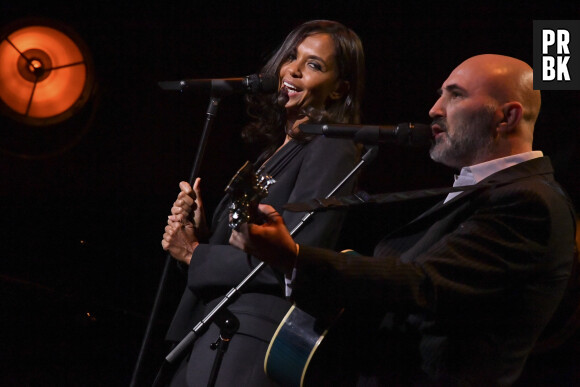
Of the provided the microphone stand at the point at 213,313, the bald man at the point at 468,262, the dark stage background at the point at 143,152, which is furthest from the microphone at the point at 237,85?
the dark stage background at the point at 143,152

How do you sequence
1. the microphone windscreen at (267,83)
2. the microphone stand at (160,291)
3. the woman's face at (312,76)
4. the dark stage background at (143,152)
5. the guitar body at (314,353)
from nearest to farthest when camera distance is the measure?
1. the guitar body at (314,353)
2. the microphone stand at (160,291)
3. the microphone windscreen at (267,83)
4. the woman's face at (312,76)
5. the dark stage background at (143,152)

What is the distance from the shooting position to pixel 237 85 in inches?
101

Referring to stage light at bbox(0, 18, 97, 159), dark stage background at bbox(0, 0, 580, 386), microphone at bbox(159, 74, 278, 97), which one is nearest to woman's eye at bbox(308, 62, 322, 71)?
microphone at bbox(159, 74, 278, 97)

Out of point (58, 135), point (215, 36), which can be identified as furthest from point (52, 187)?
point (215, 36)

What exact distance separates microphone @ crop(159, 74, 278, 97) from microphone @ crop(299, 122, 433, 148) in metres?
0.25

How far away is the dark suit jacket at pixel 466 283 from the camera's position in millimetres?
1670

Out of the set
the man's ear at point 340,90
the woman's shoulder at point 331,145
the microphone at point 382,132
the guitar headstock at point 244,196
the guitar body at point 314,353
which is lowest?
the guitar body at point 314,353

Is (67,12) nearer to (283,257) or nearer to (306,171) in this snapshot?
(306,171)

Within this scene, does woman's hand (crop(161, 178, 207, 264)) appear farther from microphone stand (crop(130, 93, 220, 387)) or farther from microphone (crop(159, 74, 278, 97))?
microphone (crop(159, 74, 278, 97))

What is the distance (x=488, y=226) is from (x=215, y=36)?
2678 millimetres

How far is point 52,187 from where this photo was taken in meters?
4.07

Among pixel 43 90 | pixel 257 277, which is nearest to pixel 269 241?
pixel 257 277

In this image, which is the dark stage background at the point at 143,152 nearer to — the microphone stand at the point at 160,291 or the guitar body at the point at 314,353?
the microphone stand at the point at 160,291

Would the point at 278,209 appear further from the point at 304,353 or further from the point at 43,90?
the point at 43,90
